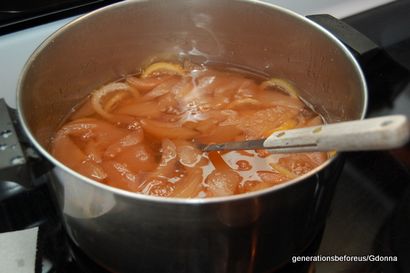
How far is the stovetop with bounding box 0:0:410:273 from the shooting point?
78 cm

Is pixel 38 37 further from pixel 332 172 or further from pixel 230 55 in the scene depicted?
pixel 332 172

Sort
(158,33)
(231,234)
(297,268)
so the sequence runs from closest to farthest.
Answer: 1. (231,234)
2. (297,268)
3. (158,33)

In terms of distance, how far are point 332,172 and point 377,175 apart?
30 cm

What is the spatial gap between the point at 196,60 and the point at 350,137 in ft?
2.07

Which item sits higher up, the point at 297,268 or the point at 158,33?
the point at 158,33

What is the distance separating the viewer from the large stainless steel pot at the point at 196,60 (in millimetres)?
600

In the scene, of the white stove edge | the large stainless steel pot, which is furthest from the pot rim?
the white stove edge

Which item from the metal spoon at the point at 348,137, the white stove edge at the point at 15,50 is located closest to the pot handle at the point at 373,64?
the metal spoon at the point at 348,137

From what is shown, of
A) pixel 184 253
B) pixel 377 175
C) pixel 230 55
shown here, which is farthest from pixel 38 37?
pixel 377 175

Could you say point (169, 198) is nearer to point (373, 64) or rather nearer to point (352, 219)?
point (352, 219)

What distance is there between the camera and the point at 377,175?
909mm

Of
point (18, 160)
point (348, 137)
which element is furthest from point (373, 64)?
point (18, 160)

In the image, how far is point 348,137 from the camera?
0.53 meters

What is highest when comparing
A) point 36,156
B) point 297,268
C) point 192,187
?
point 36,156
